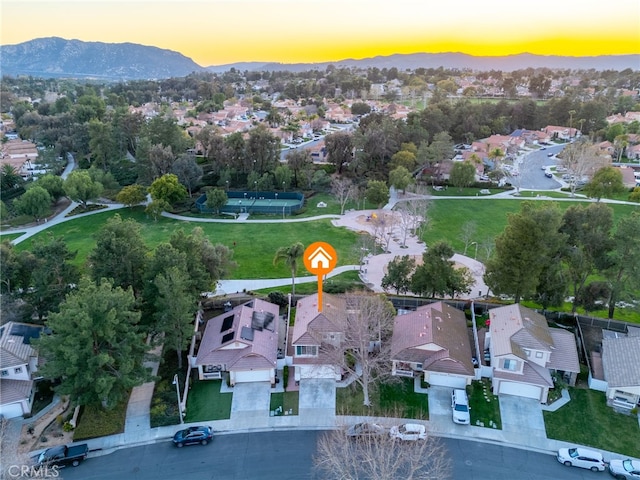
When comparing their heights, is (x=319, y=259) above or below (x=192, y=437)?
above

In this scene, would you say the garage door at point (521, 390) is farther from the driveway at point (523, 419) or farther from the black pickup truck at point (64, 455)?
the black pickup truck at point (64, 455)

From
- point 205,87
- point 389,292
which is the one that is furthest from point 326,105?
point 389,292

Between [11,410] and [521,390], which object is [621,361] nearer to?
[521,390]

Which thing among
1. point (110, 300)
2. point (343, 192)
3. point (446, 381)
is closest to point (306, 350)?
point (446, 381)

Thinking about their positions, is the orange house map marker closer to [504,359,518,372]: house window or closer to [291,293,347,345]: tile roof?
[291,293,347,345]: tile roof

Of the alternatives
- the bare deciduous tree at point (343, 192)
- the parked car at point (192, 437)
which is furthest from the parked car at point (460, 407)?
the bare deciduous tree at point (343, 192)
